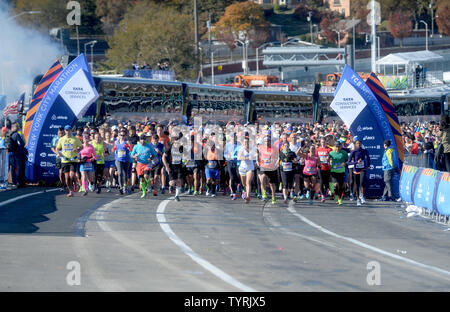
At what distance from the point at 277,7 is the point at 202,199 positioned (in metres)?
130

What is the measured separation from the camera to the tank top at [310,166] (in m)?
21.7

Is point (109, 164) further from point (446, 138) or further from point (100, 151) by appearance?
point (446, 138)

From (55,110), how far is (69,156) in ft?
12.0

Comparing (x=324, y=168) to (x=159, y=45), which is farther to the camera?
(x=159, y=45)

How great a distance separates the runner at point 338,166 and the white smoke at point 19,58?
45.2 metres

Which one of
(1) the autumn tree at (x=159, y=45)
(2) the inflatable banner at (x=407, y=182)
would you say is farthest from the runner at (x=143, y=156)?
(1) the autumn tree at (x=159, y=45)

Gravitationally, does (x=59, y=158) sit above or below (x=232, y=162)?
above

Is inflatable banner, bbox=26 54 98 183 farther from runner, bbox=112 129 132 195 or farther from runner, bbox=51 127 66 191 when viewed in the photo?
runner, bbox=112 129 132 195

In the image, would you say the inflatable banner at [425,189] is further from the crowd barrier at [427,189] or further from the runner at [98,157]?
the runner at [98,157]

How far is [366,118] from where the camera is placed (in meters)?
23.7

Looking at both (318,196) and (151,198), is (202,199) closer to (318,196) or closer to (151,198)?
(151,198)

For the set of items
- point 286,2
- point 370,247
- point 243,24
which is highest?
point 286,2

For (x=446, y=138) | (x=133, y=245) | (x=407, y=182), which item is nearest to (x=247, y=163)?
(x=407, y=182)
